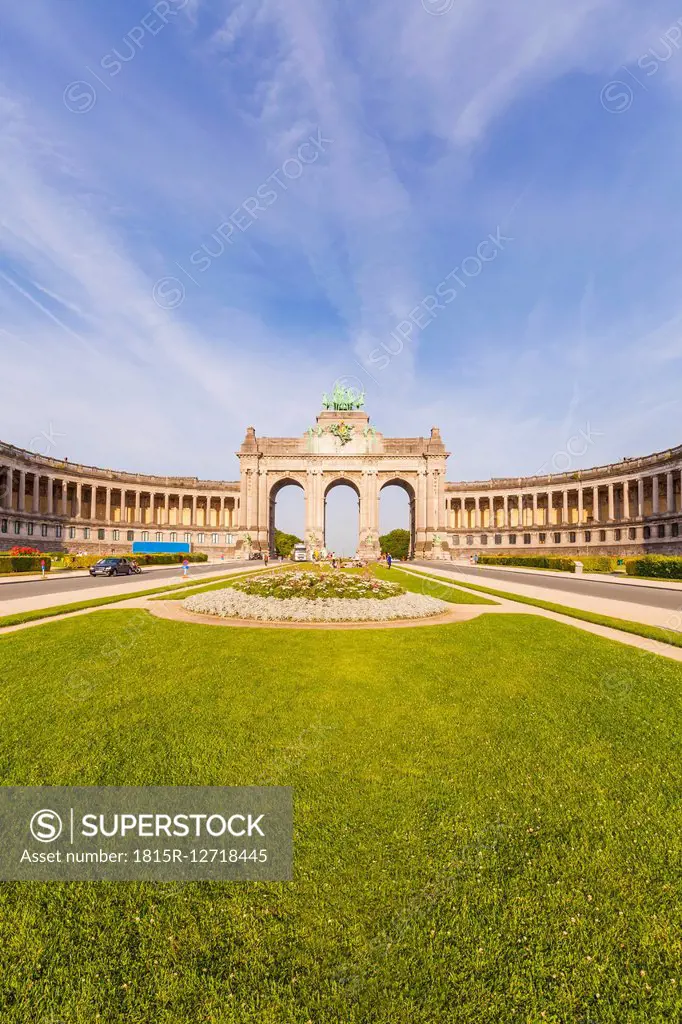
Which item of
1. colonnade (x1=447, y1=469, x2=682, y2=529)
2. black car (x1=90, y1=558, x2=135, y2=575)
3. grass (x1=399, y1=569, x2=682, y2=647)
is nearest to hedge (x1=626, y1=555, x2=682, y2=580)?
colonnade (x1=447, y1=469, x2=682, y2=529)

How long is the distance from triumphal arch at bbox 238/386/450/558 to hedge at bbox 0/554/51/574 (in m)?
39.0

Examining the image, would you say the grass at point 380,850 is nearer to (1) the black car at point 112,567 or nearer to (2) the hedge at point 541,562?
(1) the black car at point 112,567

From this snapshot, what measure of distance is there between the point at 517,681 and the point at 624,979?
517 centimetres

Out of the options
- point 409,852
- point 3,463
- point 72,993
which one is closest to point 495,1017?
point 409,852

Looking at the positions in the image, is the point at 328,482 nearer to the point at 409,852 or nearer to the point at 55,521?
the point at 55,521

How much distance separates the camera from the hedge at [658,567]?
118ft

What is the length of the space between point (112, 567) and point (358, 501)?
163 feet

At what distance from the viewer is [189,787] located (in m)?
5.01

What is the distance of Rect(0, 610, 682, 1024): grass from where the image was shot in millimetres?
2900

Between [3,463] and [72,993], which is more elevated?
[3,463]

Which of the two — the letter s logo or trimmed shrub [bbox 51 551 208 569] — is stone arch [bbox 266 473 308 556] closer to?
trimmed shrub [bbox 51 551 208 569]

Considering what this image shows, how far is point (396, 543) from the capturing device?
115 m

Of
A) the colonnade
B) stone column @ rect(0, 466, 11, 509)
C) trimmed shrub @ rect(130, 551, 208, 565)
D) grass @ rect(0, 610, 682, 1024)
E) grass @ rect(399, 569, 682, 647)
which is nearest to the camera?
grass @ rect(0, 610, 682, 1024)

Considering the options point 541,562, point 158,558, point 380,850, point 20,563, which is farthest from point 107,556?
point 380,850
